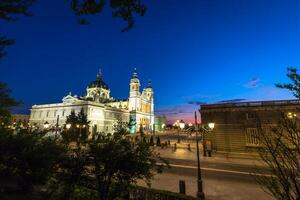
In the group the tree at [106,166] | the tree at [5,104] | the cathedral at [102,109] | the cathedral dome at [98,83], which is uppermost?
the cathedral dome at [98,83]

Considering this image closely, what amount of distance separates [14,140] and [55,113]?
8186 cm

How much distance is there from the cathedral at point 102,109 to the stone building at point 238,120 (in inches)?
1332

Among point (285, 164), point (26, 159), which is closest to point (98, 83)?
point (26, 159)

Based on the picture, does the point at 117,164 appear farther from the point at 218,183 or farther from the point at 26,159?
the point at 218,183

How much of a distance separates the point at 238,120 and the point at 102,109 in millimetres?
63564

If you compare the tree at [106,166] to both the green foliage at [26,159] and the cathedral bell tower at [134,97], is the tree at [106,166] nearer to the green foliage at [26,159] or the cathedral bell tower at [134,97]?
the green foliage at [26,159]

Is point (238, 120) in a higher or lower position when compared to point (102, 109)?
lower

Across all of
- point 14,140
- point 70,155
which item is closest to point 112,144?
point 70,155

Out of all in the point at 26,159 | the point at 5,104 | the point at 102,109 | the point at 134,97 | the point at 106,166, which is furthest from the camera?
the point at 134,97

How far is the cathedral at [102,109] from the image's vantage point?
3051 inches

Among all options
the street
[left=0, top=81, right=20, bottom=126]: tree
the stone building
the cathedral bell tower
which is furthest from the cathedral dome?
[left=0, top=81, right=20, bottom=126]: tree

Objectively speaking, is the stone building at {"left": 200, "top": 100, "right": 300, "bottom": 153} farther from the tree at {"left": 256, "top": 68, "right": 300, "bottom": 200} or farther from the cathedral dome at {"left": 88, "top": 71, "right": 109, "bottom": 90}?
the cathedral dome at {"left": 88, "top": 71, "right": 109, "bottom": 90}

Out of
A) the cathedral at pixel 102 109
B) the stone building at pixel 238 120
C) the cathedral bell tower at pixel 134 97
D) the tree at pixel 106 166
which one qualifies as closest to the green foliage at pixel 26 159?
the tree at pixel 106 166

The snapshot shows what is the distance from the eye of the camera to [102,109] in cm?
8275
